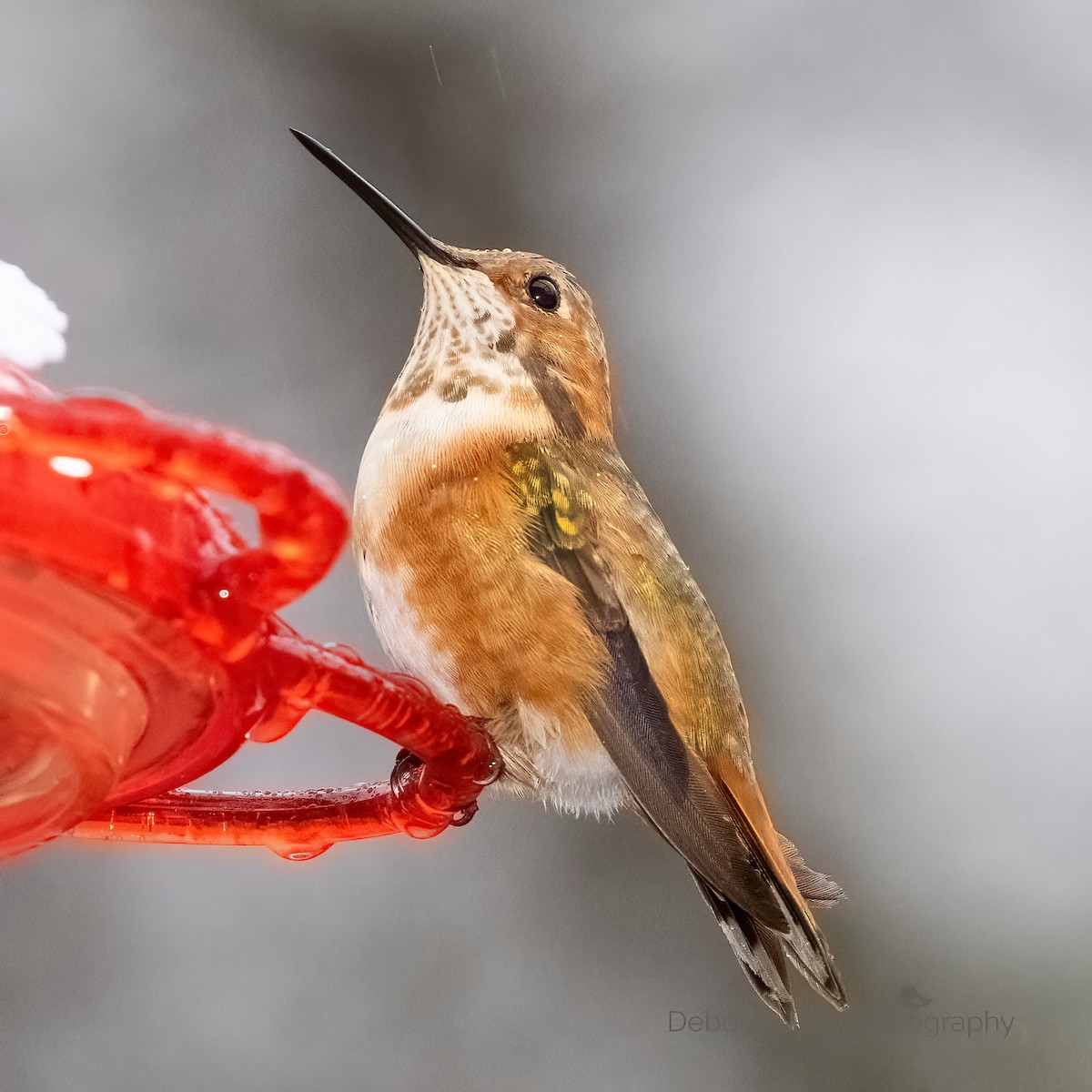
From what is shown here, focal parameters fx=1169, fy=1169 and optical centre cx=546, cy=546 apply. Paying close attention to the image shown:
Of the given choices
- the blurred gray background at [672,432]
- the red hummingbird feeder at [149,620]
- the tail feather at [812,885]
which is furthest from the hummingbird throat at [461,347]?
the blurred gray background at [672,432]

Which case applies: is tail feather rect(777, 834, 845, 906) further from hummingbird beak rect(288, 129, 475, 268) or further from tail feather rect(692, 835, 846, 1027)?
hummingbird beak rect(288, 129, 475, 268)

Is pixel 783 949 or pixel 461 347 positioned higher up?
pixel 461 347

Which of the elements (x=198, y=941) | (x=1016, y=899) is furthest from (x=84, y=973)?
(x=1016, y=899)

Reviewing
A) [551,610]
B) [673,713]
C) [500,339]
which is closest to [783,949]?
[673,713]

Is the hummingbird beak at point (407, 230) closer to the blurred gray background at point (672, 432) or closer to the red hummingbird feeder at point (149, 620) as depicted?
the red hummingbird feeder at point (149, 620)

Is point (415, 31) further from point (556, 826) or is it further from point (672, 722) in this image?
point (672, 722)

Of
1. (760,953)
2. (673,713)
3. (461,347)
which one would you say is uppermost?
(461,347)

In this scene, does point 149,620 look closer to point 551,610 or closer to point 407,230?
point 551,610

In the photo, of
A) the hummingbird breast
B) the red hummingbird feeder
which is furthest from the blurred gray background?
the red hummingbird feeder
